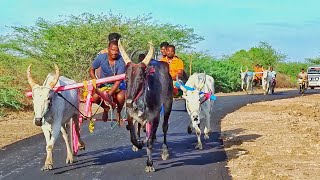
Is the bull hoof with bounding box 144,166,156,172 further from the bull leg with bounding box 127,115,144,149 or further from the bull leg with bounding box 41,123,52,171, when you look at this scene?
the bull leg with bounding box 41,123,52,171

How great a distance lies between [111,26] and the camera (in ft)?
108

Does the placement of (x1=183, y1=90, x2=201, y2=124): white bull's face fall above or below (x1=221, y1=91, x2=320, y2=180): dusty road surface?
above

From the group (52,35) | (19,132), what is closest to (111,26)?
(52,35)

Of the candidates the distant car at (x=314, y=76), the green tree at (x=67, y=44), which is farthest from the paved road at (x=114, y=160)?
the distant car at (x=314, y=76)

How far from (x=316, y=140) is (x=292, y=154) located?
2.54 meters

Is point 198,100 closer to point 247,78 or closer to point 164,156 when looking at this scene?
point 164,156

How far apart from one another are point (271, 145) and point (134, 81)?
474 centimetres

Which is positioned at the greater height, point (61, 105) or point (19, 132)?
point (61, 105)

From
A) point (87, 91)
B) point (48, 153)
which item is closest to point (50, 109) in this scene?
point (48, 153)

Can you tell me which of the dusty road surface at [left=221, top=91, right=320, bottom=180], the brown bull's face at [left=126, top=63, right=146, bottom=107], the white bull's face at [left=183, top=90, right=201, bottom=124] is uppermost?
the brown bull's face at [left=126, top=63, right=146, bottom=107]

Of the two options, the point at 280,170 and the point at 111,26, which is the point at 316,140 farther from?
the point at 111,26

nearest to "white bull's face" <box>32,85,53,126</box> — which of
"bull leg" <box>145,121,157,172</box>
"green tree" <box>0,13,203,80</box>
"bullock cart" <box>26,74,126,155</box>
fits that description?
"bullock cart" <box>26,74,126,155</box>

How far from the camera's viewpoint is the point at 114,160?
10.8 meters

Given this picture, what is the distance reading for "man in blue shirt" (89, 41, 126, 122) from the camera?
1055cm
